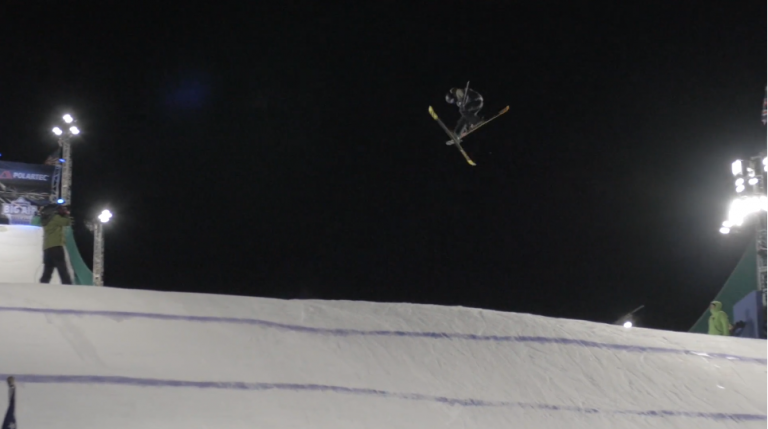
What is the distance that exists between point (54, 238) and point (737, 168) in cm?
715

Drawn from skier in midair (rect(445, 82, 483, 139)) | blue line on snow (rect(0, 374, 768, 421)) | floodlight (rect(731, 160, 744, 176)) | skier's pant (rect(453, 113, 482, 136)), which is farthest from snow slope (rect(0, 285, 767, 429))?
floodlight (rect(731, 160, 744, 176))

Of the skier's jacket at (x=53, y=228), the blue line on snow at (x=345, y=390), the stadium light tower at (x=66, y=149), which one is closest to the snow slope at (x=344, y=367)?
the blue line on snow at (x=345, y=390)

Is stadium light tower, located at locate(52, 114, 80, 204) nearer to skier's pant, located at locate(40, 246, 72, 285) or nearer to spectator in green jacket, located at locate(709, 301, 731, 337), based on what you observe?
skier's pant, located at locate(40, 246, 72, 285)

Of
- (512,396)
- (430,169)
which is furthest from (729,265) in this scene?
(512,396)

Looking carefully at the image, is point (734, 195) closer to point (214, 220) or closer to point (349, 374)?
point (349, 374)

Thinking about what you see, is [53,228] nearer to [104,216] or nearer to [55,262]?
[55,262]

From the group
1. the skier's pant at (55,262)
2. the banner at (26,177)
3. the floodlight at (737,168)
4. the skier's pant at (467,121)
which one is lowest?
the skier's pant at (55,262)

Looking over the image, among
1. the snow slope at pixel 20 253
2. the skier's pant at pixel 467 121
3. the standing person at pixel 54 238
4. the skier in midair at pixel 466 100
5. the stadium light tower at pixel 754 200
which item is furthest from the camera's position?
the snow slope at pixel 20 253

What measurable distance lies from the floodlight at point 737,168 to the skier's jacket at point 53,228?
7.01 meters

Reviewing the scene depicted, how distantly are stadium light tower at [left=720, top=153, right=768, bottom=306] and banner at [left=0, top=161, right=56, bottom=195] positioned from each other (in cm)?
909

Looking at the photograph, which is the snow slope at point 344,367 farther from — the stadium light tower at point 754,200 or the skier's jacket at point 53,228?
A: the stadium light tower at point 754,200

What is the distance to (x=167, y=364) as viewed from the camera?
168 inches

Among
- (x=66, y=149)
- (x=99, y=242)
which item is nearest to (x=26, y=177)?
(x=66, y=149)

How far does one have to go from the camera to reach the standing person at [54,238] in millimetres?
6406
